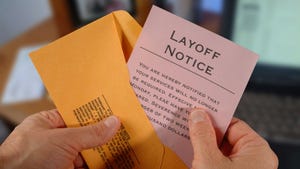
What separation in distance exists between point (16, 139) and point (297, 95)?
692mm

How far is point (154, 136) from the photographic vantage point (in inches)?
19.9

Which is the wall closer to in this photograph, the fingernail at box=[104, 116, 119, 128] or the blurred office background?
the blurred office background

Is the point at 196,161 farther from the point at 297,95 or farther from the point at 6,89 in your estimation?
the point at 6,89

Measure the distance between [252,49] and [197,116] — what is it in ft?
1.52

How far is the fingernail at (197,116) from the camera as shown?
459 millimetres

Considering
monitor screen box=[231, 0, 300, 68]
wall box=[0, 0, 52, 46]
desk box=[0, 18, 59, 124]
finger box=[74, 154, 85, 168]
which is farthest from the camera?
wall box=[0, 0, 52, 46]

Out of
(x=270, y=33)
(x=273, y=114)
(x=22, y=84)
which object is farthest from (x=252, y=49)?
(x=22, y=84)

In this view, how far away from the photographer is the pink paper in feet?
1.49

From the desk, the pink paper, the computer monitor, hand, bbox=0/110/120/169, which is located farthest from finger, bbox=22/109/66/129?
the computer monitor

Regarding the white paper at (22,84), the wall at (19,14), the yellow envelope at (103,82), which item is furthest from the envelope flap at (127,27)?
the wall at (19,14)

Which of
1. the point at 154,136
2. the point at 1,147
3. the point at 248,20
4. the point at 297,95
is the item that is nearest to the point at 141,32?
the point at 154,136

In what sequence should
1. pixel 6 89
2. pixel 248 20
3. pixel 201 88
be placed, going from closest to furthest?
pixel 201 88 < pixel 248 20 < pixel 6 89

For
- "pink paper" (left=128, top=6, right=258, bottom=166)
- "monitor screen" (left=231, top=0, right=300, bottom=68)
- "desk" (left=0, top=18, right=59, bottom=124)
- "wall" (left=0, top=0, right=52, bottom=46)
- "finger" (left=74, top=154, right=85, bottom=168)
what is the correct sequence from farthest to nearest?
"wall" (left=0, top=0, right=52, bottom=46) < "desk" (left=0, top=18, right=59, bottom=124) < "monitor screen" (left=231, top=0, right=300, bottom=68) < "finger" (left=74, top=154, right=85, bottom=168) < "pink paper" (left=128, top=6, right=258, bottom=166)

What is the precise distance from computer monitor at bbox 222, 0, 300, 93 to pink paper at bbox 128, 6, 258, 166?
397 millimetres
